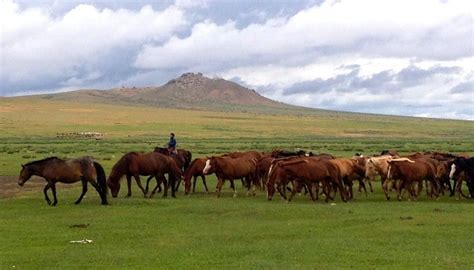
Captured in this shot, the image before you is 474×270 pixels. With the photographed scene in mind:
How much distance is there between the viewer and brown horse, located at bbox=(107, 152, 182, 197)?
23047mm

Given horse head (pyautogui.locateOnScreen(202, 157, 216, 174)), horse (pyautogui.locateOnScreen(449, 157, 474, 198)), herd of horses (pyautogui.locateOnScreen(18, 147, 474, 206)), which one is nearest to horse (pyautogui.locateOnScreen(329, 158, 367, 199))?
herd of horses (pyautogui.locateOnScreen(18, 147, 474, 206))

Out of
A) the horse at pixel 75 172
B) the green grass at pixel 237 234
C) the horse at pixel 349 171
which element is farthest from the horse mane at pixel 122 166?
the horse at pixel 349 171

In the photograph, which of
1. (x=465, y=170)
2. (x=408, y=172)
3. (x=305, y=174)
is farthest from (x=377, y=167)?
(x=305, y=174)

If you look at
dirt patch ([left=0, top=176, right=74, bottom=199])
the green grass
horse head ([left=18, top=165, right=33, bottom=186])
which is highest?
horse head ([left=18, top=165, right=33, bottom=186])

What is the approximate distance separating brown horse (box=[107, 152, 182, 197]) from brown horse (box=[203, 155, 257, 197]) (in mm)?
1346

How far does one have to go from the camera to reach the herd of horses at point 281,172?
67.9ft

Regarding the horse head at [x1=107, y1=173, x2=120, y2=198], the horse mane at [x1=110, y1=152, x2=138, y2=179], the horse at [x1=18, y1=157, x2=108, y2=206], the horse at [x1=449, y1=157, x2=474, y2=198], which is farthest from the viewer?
the horse mane at [x1=110, y1=152, x2=138, y2=179]

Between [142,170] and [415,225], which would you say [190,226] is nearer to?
[415,225]

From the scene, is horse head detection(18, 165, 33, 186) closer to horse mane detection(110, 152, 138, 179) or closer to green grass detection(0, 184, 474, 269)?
green grass detection(0, 184, 474, 269)

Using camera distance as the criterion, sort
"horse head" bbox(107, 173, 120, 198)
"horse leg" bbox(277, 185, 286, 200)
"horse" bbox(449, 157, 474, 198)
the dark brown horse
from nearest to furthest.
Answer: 1. "horse leg" bbox(277, 185, 286, 200)
2. "horse" bbox(449, 157, 474, 198)
3. "horse head" bbox(107, 173, 120, 198)
4. the dark brown horse

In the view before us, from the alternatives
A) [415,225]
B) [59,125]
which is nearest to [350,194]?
[415,225]

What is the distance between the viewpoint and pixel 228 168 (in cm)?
2384

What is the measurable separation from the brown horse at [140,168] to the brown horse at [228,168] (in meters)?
1.35

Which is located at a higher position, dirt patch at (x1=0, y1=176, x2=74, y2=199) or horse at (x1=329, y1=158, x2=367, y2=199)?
horse at (x1=329, y1=158, x2=367, y2=199)
